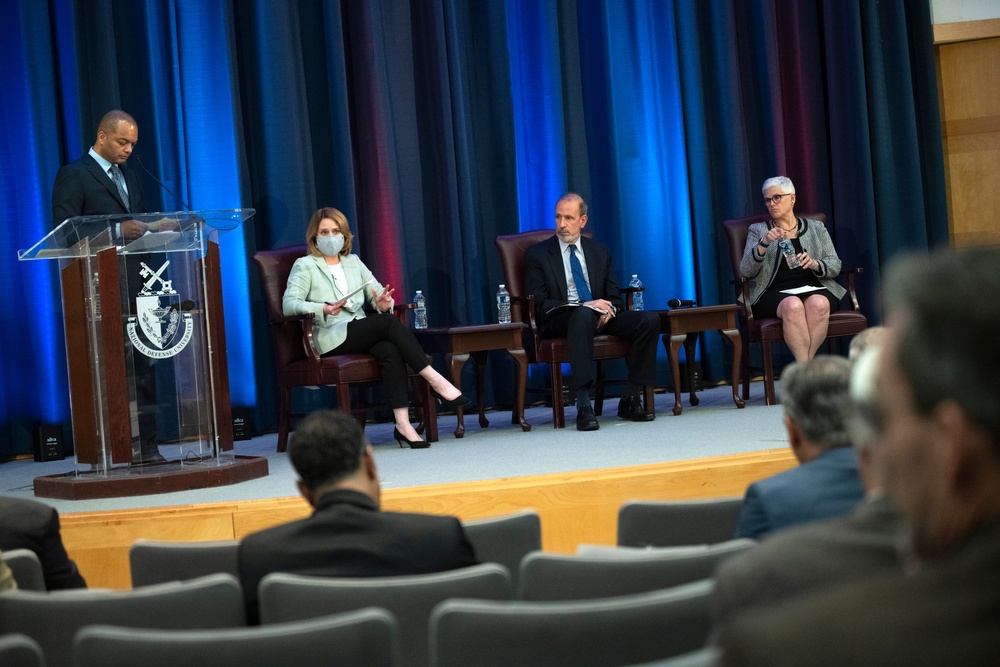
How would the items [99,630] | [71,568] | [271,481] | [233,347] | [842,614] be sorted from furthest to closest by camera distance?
1. [233,347]
2. [271,481]
3. [71,568]
4. [99,630]
5. [842,614]

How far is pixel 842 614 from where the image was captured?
70 centimetres

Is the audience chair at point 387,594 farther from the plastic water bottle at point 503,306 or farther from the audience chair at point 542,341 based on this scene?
the plastic water bottle at point 503,306

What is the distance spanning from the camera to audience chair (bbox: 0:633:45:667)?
1.29 m

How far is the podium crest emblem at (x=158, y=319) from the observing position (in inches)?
158

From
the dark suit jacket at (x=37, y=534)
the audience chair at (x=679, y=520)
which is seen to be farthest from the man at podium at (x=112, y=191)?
the audience chair at (x=679, y=520)

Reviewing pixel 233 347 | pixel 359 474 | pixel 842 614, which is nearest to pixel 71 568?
pixel 359 474

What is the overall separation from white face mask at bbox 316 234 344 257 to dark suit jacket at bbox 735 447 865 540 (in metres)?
3.54

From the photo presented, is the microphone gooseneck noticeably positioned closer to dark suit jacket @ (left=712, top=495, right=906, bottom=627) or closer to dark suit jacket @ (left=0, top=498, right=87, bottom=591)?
dark suit jacket @ (left=0, top=498, right=87, bottom=591)

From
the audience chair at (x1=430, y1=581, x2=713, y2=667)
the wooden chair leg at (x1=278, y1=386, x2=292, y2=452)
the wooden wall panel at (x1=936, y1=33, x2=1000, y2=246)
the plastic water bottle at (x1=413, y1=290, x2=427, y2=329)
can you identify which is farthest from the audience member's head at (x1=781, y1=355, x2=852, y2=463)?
the wooden wall panel at (x1=936, y1=33, x2=1000, y2=246)

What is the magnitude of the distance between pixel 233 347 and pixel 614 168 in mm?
2500

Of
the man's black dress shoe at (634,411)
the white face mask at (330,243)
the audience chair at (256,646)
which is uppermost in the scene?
the white face mask at (330,243)

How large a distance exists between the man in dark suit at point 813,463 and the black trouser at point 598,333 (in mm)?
3178

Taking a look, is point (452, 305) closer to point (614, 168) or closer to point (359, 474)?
point (614, 168)

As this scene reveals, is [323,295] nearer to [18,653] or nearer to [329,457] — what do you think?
[329,457]
